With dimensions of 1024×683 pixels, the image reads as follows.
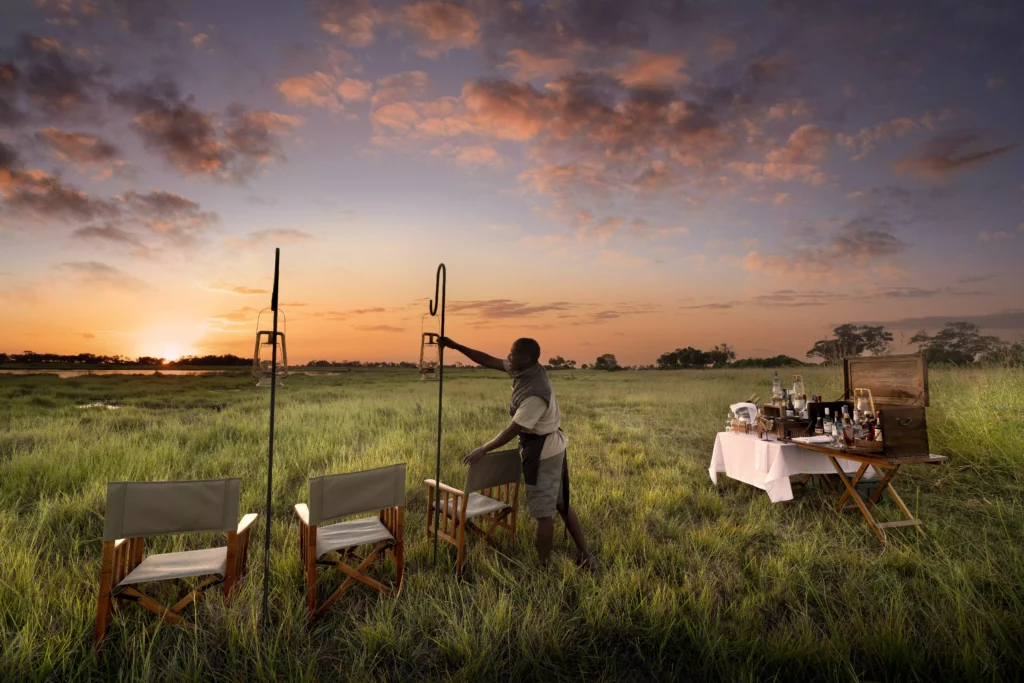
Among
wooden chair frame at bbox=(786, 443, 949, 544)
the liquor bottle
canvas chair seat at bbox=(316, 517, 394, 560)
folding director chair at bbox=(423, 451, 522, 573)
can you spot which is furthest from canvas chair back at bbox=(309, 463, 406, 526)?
the liquor bottle

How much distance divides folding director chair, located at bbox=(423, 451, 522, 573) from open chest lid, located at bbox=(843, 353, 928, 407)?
497 cm

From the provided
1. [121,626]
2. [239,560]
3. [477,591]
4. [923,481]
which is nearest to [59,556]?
[121,626]

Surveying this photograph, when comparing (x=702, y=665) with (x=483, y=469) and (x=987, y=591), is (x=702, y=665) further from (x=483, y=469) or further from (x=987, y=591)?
(x=987, y=591)

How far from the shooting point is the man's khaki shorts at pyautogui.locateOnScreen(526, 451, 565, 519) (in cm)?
473

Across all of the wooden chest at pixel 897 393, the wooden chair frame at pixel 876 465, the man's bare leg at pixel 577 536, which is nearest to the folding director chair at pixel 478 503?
the man's bare leg at pixel 577 536

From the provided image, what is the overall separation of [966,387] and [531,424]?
11420 millimetres

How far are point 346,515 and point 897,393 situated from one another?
21.8ft

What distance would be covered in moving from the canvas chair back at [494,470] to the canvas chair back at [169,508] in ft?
6.08

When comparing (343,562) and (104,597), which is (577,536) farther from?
(104,597)

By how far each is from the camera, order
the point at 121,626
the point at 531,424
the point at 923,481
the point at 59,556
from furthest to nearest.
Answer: the point at 923,481
the point at 59,556
the point at 531,424
the point at 121,626

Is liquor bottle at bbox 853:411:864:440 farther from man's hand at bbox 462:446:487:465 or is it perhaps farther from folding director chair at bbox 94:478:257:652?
folding director chair at bbox 94:478:257:652

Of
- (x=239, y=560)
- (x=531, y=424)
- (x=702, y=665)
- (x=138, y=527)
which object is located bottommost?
(x=702, y=665)

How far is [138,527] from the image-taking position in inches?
136

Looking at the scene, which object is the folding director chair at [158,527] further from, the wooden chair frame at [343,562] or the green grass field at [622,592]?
the wooden chair frame at [343,562]
